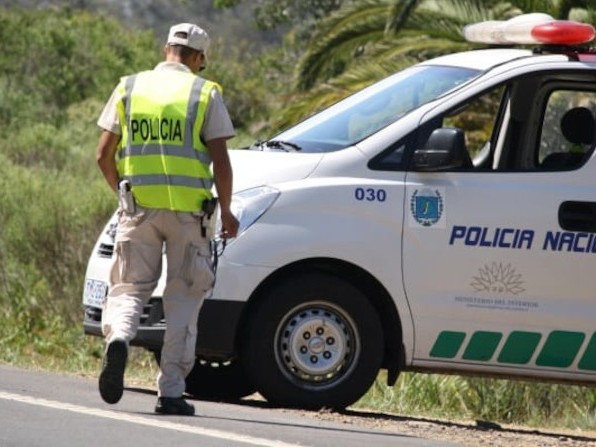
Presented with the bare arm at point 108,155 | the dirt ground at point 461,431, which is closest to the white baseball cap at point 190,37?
the bare arm at point 108,155

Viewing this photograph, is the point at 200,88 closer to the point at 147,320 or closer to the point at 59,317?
the point at 147,320

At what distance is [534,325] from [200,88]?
7.40 ft

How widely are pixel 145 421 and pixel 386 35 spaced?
1078cm

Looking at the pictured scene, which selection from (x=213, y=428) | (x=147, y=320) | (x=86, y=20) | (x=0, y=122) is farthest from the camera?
(x=86, y=20)

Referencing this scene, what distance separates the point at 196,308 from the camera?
830 cm

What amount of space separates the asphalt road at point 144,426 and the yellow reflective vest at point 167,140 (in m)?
0.97

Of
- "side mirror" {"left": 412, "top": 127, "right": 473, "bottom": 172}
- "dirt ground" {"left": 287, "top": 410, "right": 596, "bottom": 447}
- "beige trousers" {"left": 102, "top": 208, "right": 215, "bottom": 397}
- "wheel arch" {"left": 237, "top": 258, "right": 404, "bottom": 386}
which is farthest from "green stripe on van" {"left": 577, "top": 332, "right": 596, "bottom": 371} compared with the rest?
"beige trousers" {"left": 102, "top": 208, "right": 215, "bottom": 397}

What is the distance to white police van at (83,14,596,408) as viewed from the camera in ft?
29.7

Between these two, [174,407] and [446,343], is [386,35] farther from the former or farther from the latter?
[174,407]

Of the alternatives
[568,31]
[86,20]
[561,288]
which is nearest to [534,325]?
[561,288]

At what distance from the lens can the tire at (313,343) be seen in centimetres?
905

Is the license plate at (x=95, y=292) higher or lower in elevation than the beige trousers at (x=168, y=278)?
lower

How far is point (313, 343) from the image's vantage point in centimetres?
912

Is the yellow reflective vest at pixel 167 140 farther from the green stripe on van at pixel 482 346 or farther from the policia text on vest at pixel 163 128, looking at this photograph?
the green stripe on van at pixel 482 346
